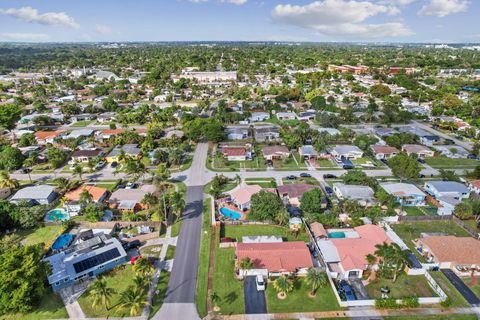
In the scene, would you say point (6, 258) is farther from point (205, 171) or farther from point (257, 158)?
point (257, 158)

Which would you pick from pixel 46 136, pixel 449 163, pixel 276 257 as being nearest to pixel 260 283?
pixel 276 257

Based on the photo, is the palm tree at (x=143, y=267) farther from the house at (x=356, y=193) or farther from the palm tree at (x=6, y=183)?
the palm tree at (x=6, y=183)

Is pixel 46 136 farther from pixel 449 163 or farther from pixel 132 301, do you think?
pixel 449 163

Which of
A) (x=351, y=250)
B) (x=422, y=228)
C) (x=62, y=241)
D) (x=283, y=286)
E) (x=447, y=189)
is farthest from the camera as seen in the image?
(x=447, y=189)

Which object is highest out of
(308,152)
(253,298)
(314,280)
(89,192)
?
(308,152)

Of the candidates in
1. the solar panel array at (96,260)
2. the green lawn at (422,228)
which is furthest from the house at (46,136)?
the green lawn at (422,228)

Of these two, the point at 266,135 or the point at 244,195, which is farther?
the point at 266,135

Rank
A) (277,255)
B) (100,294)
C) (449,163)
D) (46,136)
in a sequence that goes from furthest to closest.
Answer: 1. (46,136)
2. (449,163)
3. (277,255)
4. (100,294)
